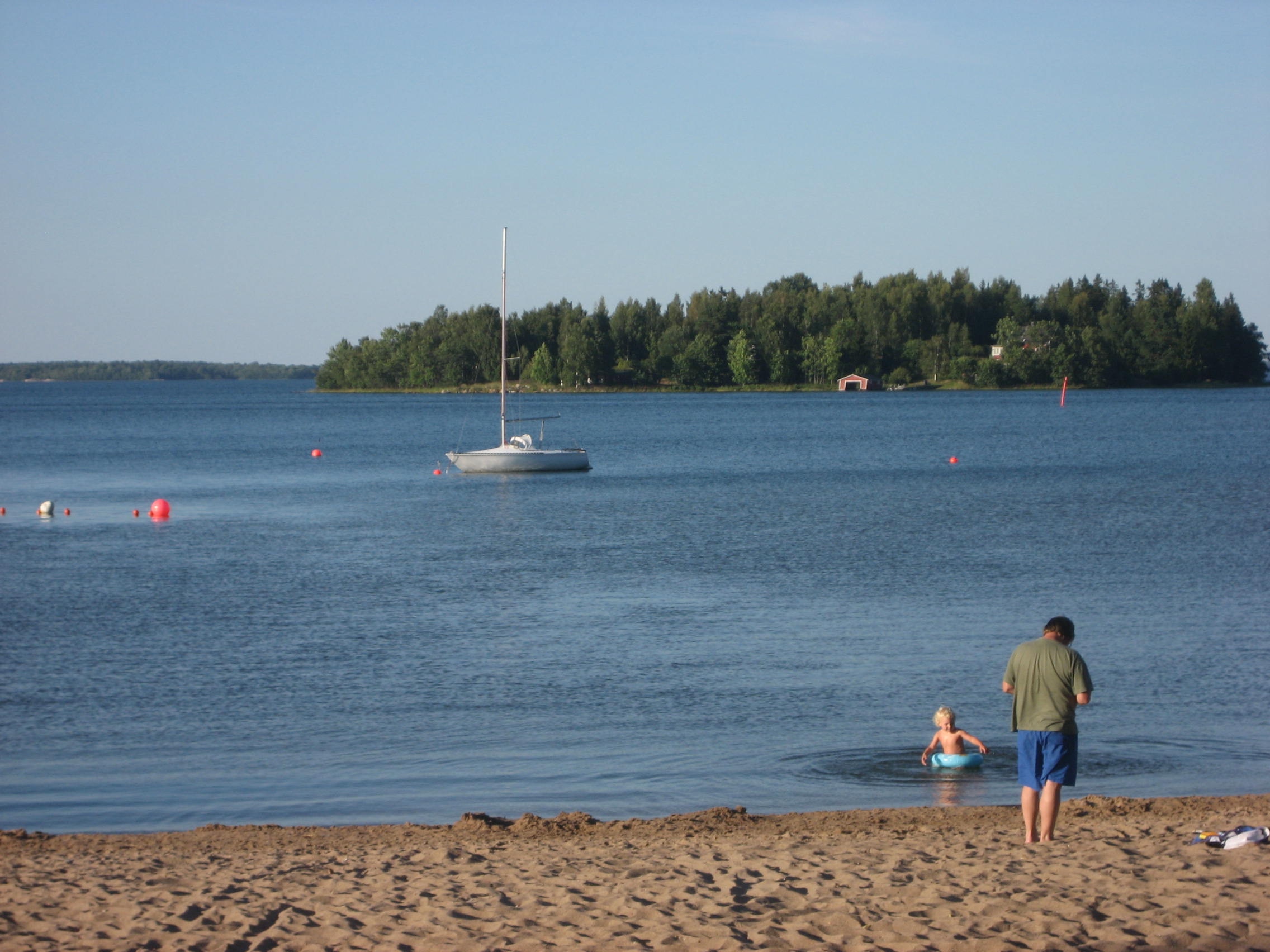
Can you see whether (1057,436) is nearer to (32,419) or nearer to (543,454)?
(543,454)

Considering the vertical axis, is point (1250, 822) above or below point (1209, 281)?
below

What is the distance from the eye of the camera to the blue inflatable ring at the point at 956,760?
14.0m

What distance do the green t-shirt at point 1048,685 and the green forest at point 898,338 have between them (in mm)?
165926

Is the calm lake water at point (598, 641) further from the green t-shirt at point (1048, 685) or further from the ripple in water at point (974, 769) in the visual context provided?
the green t-shirt at point (1048, 685)

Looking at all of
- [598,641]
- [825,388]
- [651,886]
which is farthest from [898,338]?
[651,886]

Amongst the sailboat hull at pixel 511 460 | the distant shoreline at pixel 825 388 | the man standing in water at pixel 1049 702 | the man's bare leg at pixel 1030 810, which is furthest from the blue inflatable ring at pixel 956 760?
the distant shoreline at pixel 825 388

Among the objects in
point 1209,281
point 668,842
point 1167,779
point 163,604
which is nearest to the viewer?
point 668,842

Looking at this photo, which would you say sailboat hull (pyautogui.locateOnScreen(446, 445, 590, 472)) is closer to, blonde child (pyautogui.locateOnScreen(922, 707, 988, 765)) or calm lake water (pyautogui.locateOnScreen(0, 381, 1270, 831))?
calm lake water (pyautogui.locateOnScreen(0, 381, 1270, 831))

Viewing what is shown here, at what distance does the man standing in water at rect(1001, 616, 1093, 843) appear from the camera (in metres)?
9.46

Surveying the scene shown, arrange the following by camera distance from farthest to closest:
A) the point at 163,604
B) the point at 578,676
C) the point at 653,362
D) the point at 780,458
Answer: the point at 653,362 → the point at 780,458 → the point at 163,604 → the point at 578,676

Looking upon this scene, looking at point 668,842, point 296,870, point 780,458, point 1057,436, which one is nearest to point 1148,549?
point 668,842

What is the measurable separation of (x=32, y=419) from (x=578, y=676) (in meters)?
132

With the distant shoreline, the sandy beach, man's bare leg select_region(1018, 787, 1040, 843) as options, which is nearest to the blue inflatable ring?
the sandy beach

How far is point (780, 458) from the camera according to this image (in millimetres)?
72562
